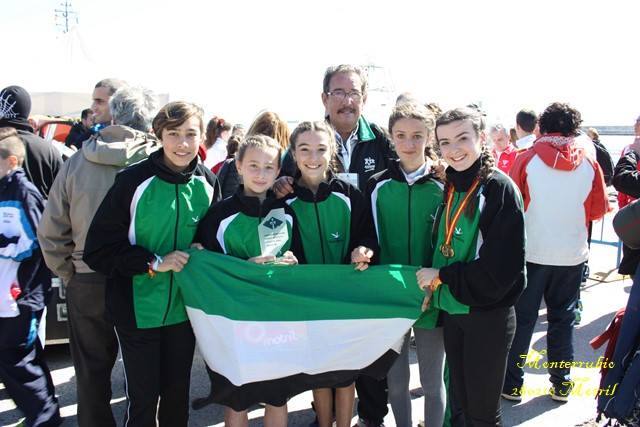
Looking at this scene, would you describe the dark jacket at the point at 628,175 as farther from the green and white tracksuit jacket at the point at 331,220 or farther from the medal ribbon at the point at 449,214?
the green and white tracksuit jacket at the point at 331,220

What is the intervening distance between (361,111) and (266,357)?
2018mm

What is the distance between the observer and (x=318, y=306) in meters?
2.98

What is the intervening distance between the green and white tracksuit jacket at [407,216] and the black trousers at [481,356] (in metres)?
0.24

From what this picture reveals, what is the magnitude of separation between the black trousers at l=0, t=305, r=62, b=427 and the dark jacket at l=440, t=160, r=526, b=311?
2804 mm

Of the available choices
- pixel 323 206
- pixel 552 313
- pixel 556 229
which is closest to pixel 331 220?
pixel 323 206

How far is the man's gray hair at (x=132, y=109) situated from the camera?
10.4 ft

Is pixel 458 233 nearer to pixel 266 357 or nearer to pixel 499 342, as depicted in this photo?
pixel 499 342

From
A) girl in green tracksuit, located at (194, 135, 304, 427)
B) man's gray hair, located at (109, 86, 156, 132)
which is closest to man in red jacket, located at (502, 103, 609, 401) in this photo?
girl in green tracksuit, located at (194, 135, 304, 427)

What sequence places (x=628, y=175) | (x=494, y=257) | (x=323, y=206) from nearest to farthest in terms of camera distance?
(x=494, y=257) → (x=323, y=206) → (x=628, y=175)

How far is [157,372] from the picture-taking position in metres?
2.98

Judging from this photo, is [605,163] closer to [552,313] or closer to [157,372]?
[552,313]

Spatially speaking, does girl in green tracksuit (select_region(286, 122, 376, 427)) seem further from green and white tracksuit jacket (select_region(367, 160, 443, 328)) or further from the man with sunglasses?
the man with sunglasses

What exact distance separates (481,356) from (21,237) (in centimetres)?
299

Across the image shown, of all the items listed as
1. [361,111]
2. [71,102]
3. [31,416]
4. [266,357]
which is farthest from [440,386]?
[71,102]
